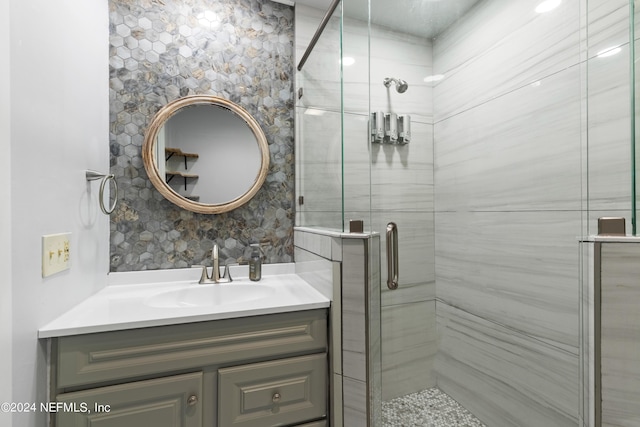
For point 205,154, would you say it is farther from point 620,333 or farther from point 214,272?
point 620,333

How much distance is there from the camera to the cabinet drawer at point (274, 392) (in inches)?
41.6

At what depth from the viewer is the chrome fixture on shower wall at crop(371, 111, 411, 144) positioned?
112cm

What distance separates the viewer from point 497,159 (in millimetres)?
1127

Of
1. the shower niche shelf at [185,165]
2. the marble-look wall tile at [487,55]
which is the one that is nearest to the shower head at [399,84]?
the marble-look wall tile at [487,55]

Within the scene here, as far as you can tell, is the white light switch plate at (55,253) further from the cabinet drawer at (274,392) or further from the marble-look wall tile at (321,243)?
the marble-look wall tile at (321,243)

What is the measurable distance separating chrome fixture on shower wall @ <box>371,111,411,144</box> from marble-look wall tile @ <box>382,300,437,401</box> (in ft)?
2.05

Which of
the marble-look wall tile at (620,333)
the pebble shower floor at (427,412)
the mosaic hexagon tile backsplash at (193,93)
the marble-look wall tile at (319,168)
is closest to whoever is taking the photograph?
the marble-look wall tile at (620,333)

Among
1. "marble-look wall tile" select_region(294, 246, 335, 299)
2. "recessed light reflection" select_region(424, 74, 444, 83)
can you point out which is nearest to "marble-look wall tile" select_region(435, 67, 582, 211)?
"recessed light reflection" select_region(424, 74, 444, 83)

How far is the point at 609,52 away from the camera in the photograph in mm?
790

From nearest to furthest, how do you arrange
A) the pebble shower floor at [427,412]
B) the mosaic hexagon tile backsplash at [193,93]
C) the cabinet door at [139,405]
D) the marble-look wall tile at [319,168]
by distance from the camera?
the cabinet door at [139,405], the pebble shower floor at [427,412], the marble-look wall tile at [319,168], the mosaic hexagon tile backsplash at [193,93]

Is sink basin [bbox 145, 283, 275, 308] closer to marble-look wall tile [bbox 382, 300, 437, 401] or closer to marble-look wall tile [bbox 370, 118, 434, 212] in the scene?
marble-look wall tile [bbox 382, 300, 437, 401]

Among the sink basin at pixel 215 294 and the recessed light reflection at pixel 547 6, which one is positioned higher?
the recessed light reflection at pixel 547 6

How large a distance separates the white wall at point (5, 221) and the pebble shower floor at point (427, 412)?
1154 mm

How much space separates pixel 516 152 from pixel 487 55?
40 centimetres
